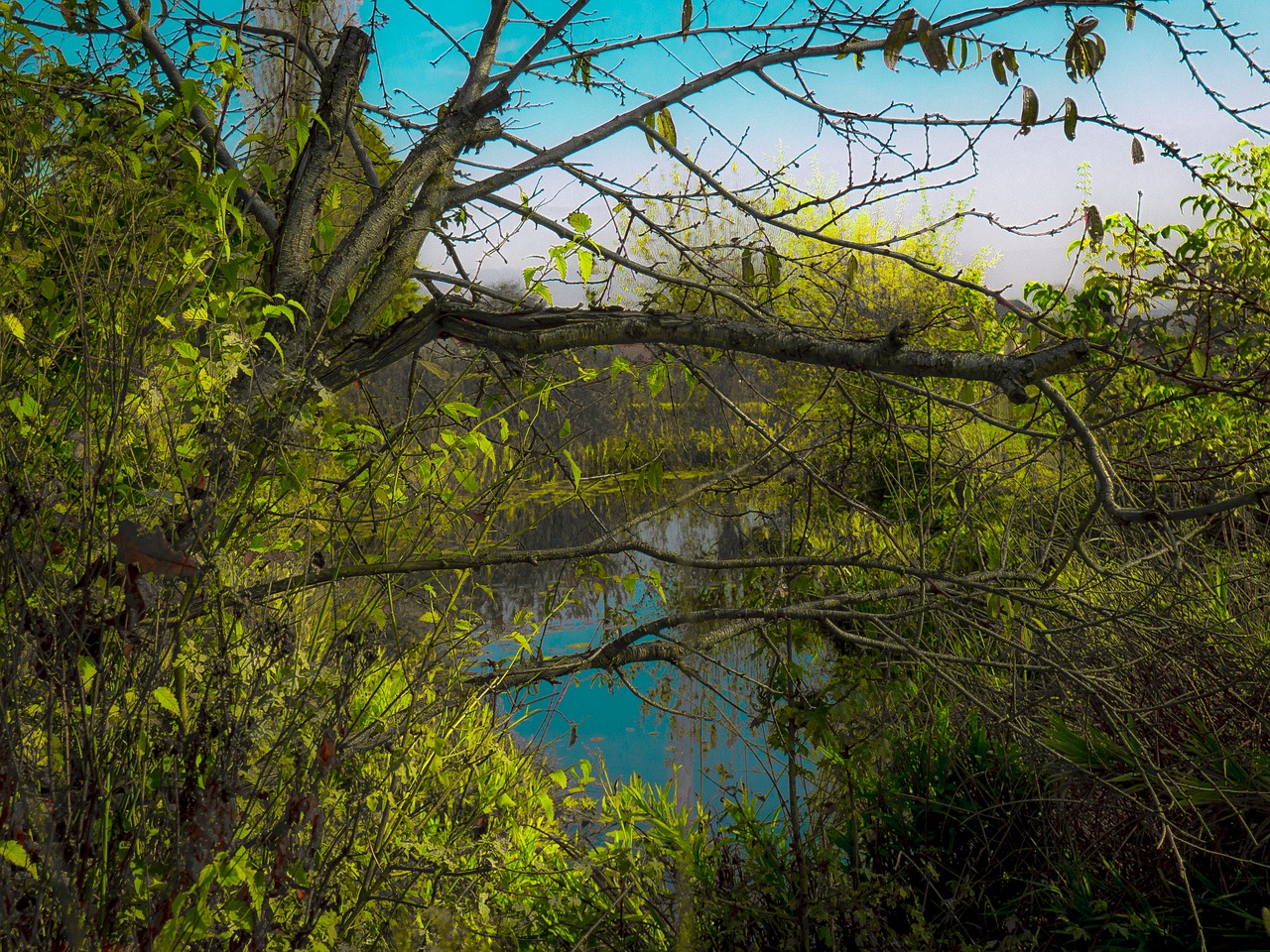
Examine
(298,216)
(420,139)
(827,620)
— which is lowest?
(827,620)

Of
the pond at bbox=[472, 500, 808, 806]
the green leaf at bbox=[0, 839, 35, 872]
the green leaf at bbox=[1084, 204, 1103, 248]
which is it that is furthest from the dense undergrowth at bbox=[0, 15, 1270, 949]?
the pond at bbox=[472, 500, 808, 806]

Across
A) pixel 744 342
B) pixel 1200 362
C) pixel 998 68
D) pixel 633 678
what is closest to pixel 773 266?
pixel 744 342

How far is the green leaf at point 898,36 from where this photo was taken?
5.67 ft

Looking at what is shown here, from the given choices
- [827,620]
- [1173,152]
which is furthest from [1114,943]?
[1173,152]

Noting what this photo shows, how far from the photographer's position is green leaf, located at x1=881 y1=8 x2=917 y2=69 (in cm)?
173

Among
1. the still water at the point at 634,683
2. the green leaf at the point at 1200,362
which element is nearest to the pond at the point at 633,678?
the still water at the point at 634,683

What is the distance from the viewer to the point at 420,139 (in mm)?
3002

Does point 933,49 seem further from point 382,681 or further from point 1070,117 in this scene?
point 382,681

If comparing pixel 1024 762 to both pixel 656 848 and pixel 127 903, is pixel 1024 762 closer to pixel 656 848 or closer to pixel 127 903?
pixel 656 848

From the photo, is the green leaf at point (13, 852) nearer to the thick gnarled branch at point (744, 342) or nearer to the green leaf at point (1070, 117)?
the thick gnarled branch at point (744, 342)

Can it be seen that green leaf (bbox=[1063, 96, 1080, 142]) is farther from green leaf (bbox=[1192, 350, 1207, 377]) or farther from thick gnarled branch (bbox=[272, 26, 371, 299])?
thick gnarled branch (bbox=[272, 26, 371, 299])

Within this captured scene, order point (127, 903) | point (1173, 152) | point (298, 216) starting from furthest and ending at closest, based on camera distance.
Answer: point (298, 216), point (1173, 152), point (127, 903)

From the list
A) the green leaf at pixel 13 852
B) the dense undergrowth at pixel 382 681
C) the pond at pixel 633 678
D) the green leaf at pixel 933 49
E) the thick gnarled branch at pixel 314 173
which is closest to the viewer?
the green leaf at pixel 13 852

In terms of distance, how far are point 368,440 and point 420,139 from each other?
1.26 meters
